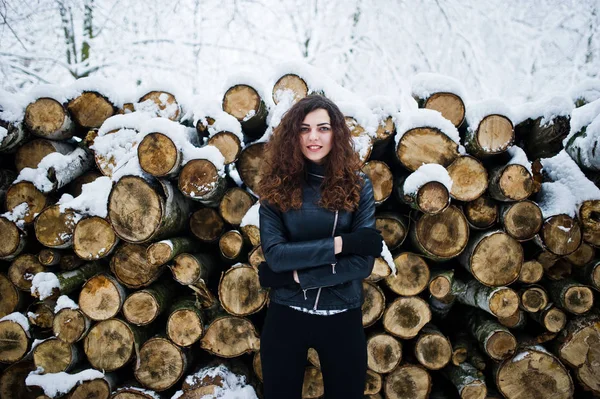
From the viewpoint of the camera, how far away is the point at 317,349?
1569mm

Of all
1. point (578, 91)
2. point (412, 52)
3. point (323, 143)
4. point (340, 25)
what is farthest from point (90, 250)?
point (340, 25)

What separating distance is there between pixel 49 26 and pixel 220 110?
253 inches

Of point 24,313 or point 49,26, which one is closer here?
point 24,313

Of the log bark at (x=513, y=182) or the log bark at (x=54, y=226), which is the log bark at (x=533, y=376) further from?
the log bark at (x=54, y=226)

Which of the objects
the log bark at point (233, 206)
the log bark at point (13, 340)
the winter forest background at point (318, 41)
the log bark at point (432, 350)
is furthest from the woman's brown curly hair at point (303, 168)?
→ the winter forest background at point (318, 41)

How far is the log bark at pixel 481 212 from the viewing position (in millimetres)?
2057

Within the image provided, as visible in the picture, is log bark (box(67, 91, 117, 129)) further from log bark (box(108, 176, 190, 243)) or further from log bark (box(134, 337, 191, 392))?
log bark (box(134, 337, 191, 392))

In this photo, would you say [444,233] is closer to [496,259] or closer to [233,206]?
[496,259]

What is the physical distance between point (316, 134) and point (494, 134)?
1.25m

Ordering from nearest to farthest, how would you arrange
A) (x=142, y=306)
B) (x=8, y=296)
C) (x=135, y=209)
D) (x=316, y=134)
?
(x=316, y=134) < (x=135, y=209) < (x=142, y=306) < (x=8, y=296)

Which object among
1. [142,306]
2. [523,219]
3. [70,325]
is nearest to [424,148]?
[523,219]

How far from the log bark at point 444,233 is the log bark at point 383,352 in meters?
0.69

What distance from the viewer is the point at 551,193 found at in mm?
2146

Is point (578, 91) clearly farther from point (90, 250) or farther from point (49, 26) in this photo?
point (49, 26)
